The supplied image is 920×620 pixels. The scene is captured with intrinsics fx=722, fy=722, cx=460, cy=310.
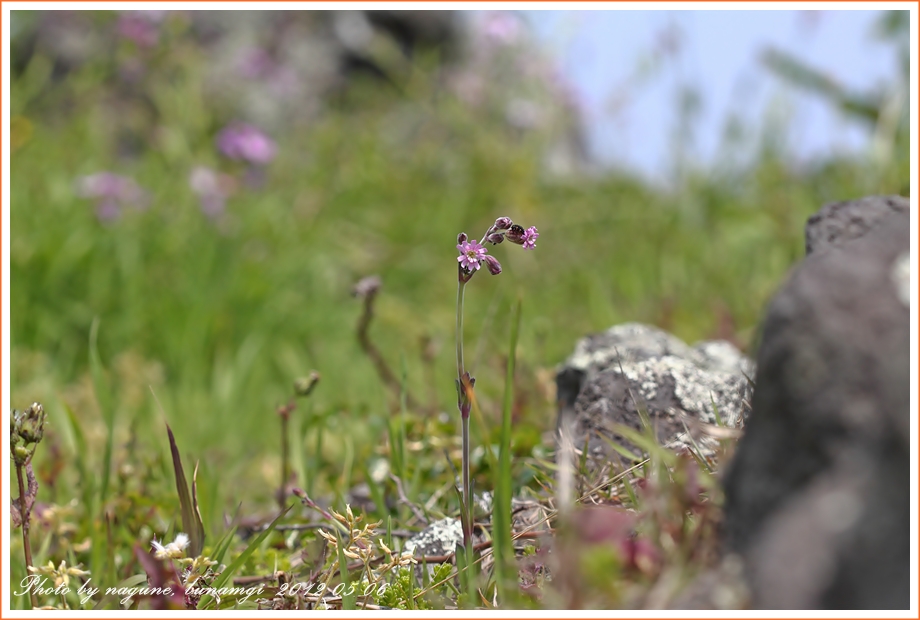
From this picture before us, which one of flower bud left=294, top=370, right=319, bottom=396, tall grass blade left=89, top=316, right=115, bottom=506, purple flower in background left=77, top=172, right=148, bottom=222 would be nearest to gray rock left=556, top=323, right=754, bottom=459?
flower bud left=294, top=370, right=319, bottom=396

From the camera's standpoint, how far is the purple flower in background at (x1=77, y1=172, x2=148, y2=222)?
4.02m

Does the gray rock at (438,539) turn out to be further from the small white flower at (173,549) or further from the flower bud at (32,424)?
the flower bud at (32,424)

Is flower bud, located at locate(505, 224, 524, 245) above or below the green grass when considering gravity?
above

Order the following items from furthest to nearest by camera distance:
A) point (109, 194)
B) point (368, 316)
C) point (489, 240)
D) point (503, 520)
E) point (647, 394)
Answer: point (109, 194), point (368, 316), point (647, 394), point (489, 240), point (503, 520)

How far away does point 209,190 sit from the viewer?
427 cm

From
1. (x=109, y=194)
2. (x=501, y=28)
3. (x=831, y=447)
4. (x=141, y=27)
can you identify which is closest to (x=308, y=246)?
(x=109, y=194)

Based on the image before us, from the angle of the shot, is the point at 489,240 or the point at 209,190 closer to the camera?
the point at 489,240

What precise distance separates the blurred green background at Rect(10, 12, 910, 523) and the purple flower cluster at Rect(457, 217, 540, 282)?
2.48 ft

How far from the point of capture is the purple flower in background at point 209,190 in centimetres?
423

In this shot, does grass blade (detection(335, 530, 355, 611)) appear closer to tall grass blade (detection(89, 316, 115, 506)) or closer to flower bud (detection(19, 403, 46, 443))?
flower bud (detection(19, 403, 46, 443))

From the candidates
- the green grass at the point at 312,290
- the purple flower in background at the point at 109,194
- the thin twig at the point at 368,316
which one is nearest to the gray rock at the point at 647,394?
the green grass at the point at 312,290

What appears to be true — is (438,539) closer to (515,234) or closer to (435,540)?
(435,540)

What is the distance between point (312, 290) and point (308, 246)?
0.36 m

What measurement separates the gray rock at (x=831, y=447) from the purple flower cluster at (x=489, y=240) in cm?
36
